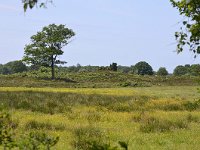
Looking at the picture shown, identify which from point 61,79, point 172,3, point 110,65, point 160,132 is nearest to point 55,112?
point 160,132

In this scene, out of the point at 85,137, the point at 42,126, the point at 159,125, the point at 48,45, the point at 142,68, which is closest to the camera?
the point at 85,137

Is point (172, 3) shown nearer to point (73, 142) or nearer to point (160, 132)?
point (73, 142)

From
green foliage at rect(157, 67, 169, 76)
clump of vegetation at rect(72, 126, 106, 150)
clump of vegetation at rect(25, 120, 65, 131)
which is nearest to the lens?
clump of vegetation at rect(72, 126, 106, 150)

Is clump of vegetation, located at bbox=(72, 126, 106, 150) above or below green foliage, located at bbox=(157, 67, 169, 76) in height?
below

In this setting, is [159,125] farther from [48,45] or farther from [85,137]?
[48,45]

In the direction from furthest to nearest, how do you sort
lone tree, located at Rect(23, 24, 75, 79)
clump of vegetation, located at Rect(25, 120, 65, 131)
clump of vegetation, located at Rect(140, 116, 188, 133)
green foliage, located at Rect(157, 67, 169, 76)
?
green foliage, located at Rect(157, 67, 169, 76) → lone tree, located at Rect(23, 24, 75, 79) → clump of vegetation, located at Rect(140, 116, 188, 133) → clump of vegetation, located at Rect(25, 120, 65, 131)

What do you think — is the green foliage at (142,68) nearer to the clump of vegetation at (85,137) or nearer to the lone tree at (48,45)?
the lone tree at (48,45)

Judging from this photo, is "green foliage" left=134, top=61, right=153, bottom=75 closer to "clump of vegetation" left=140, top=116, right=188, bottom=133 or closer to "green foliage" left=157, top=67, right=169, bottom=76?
"green foliage" left=157, top=67, right=169, bottom=76

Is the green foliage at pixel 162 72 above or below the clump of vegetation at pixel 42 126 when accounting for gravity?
above

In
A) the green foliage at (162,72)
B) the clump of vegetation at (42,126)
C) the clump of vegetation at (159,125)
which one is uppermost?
the green foliage at (162,72)

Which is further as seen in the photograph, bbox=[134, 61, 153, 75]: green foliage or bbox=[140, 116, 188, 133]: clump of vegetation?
bbox=[134, 61, 153, 75]: green foliage


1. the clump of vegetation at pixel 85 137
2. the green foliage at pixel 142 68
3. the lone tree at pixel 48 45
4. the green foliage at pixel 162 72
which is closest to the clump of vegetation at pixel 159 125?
the clump of vegetation at pixel 85 137

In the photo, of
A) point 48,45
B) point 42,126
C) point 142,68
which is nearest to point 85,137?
point 42,126

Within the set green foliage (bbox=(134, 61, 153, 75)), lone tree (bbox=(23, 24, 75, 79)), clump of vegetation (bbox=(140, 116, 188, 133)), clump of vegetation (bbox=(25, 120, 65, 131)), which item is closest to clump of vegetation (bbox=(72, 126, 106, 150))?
clump of vegetation (bbox=(25, 120, 65, 131))
